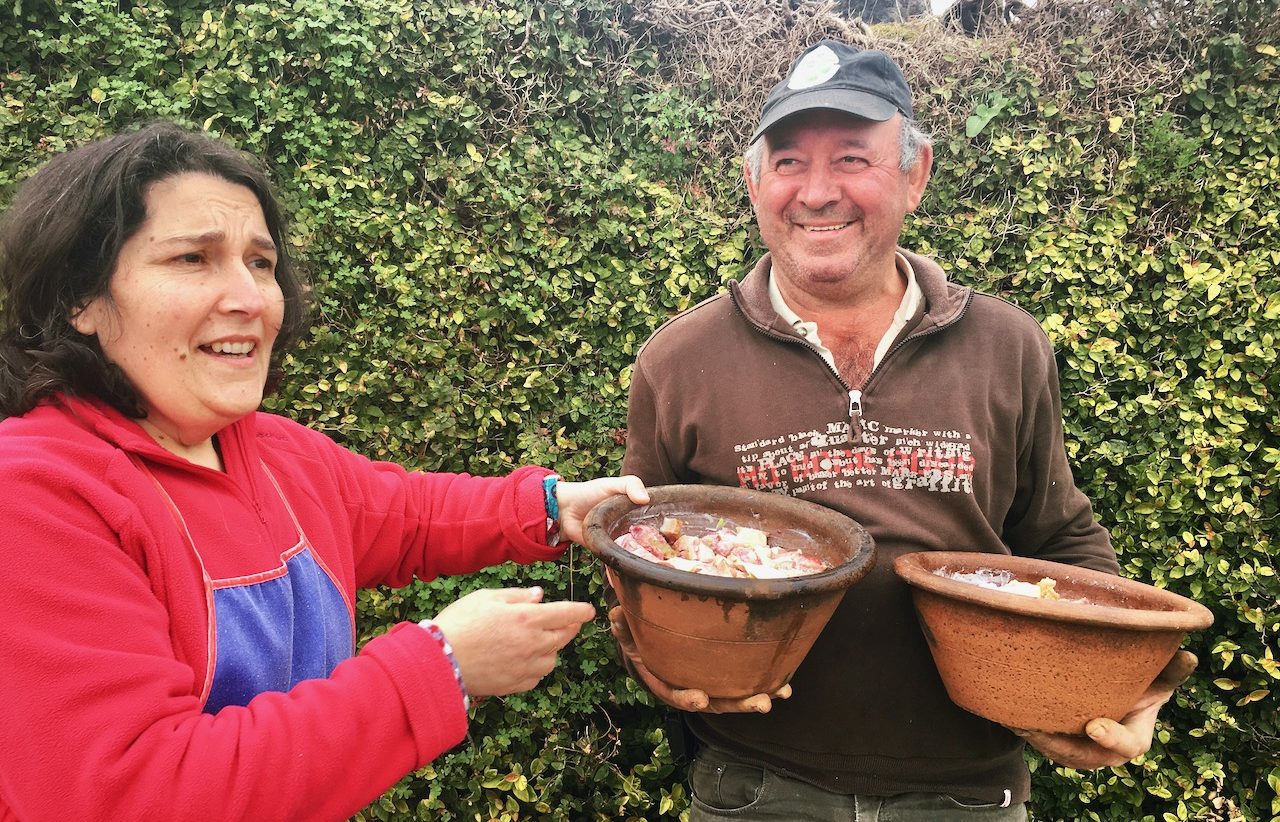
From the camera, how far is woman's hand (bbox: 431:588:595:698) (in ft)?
4.72

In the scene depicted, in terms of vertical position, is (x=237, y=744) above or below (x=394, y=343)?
below

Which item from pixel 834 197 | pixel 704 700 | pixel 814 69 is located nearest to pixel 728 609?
pixel 704 700

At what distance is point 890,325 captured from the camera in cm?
224

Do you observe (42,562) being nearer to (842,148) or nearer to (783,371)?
(783,371)

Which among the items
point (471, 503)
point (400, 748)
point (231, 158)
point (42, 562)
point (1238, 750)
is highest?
point (231, 158)

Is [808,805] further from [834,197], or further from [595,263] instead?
[595,263]

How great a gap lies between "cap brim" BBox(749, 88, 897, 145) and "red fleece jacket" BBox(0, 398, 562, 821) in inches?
64.2

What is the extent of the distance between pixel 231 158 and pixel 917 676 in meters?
2.01

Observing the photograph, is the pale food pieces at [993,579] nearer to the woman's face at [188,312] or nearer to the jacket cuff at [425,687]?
the jacket cuff at [425,687]

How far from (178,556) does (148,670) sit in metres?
0.23

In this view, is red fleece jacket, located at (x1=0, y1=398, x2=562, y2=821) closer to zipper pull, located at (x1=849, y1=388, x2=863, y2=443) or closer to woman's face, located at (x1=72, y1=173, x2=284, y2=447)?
woman's face, located at (x1=72, y1=173, x2=284, y2=447)

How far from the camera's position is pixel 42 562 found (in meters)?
1.13

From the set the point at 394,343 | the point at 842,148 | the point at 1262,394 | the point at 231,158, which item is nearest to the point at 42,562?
the point at 231,158

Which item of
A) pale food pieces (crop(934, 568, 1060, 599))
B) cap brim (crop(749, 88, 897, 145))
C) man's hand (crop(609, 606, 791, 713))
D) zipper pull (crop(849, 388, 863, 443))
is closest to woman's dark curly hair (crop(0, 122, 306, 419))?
man's hand (crop(609, 606, 791, 713))
